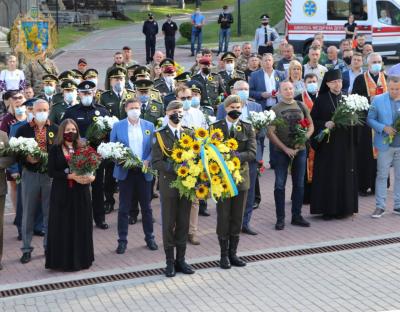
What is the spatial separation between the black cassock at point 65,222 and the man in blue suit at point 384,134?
4.66 m

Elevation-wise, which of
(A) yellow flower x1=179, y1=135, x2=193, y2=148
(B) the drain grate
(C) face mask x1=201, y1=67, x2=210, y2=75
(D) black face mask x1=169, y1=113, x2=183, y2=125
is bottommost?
(B) the drain grate

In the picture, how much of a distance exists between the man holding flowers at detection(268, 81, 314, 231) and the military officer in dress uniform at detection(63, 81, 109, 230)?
254 cm

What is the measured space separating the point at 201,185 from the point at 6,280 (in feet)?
8.58

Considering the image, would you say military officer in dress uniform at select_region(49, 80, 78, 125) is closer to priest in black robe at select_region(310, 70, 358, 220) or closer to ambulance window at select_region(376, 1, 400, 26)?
priest in black robe at select_region(310, 70, 358, 220)

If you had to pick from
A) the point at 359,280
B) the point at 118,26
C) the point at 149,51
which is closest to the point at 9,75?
the point at 359,280

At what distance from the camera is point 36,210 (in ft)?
36.4

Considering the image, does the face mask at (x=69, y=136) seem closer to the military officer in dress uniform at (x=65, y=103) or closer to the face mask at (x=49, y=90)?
the military officer in dress uniform at (x=65, y=103)

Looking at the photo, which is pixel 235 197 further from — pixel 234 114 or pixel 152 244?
pixel 152 244

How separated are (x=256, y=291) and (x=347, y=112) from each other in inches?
147

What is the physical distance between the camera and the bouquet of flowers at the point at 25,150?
34.9 feet

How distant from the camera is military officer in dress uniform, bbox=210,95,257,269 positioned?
34.0 feet

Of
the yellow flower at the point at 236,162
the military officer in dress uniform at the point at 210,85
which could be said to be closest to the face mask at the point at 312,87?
the military officer in dress uniform at the point at 210,85

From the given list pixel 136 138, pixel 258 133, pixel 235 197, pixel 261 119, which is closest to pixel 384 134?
pixel 258 133

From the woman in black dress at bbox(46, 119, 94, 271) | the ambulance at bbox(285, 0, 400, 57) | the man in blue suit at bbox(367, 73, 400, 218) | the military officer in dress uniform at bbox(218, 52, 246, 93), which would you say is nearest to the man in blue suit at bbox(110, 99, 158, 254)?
the woman in black dress at bbox(46, 119, 94, 271)
